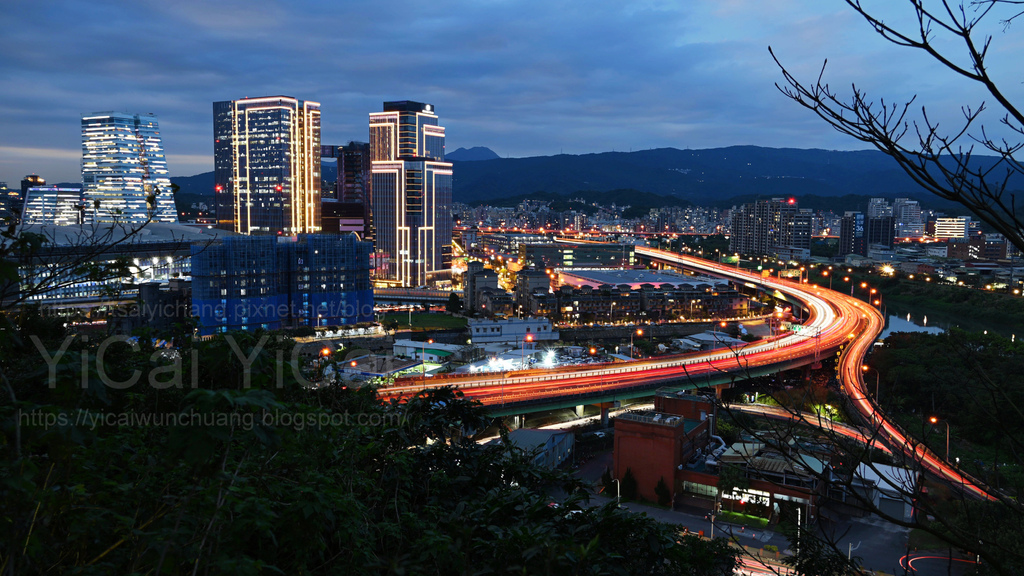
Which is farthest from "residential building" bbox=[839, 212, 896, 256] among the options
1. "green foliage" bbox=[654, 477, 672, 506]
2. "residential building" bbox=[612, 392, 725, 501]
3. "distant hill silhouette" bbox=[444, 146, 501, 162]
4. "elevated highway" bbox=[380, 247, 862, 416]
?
"distant hill silhouette" bbox=[444, 146, 501, 162]

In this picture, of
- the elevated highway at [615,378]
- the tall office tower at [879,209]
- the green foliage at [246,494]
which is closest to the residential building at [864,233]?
the tall office tower at [879,209]

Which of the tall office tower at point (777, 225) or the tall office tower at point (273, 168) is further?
the tall office tower at point (777, 225)

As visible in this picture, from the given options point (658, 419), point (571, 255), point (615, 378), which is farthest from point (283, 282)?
point (571, 255)

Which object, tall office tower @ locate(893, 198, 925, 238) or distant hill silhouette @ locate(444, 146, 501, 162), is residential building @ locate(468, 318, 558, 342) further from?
distant hill silhouette @ locate(444, 146, 501, 162)

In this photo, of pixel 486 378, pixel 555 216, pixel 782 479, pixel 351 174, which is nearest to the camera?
pixel 782 479

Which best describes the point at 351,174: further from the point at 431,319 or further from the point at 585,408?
the point at 585,408

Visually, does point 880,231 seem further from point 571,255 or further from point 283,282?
point 283,282

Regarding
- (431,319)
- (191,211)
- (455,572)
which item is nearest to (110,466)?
(455,572)

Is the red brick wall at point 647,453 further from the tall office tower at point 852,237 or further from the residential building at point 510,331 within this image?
the tall office tower at point 852,237
